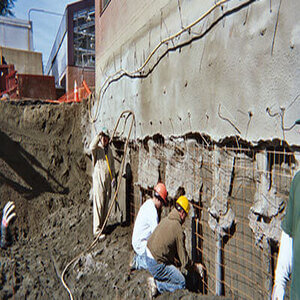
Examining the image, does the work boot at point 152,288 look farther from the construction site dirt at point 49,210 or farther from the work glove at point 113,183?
the work glove at point 113,183

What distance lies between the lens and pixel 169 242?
345 centimetres

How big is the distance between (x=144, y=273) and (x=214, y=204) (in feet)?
6.26

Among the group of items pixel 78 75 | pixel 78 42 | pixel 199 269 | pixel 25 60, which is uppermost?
pixel 78 42

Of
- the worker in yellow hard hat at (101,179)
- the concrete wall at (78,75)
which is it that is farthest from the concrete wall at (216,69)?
the concrete wall at (78,75)

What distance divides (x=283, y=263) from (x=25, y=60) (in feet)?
70.9

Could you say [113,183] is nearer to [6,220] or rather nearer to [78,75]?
[6,220]

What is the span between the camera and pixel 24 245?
23.2 ft

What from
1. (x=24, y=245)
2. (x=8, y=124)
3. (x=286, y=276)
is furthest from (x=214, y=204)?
(x=8, y=124)

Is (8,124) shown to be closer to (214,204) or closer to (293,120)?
(214,204)

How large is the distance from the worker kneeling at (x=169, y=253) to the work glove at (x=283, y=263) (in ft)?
4.85

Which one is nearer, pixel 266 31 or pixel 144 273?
pixel 266 31

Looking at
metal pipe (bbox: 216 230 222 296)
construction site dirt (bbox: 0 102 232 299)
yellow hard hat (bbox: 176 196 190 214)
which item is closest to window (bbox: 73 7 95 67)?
construction site dirt (bbox: 0 102 232 299)

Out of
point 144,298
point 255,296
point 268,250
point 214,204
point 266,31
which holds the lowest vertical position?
point 144,298

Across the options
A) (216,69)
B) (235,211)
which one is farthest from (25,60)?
(235,211)
